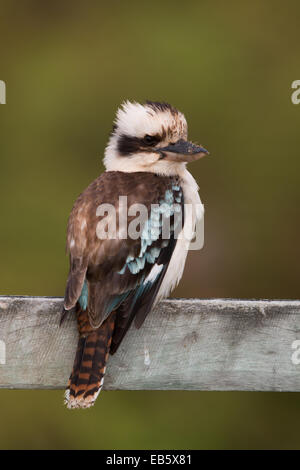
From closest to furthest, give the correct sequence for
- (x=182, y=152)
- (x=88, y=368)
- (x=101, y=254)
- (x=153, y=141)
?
(x=88, y=368) → (x=101, y=254) → (x=182, y=152) → (x=153, y=141)

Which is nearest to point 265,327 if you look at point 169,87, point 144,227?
point 144,227

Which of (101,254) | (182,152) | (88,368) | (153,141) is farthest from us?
(153,141)

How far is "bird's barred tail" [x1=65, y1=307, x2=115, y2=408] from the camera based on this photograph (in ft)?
7.80

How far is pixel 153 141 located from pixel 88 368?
0.97 metres

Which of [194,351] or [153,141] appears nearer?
[194,351]

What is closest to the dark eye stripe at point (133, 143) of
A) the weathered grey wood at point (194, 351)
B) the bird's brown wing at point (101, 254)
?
the bird's brown wing at point (101, 254)

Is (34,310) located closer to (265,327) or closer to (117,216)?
(117,216)

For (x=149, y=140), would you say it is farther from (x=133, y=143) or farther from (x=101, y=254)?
(x=101, y=254)

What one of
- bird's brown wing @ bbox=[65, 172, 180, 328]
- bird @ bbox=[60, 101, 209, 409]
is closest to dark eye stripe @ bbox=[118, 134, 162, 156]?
bird @ bbox=[60, 101, 209, 409]

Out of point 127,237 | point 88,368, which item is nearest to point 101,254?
point 127,237

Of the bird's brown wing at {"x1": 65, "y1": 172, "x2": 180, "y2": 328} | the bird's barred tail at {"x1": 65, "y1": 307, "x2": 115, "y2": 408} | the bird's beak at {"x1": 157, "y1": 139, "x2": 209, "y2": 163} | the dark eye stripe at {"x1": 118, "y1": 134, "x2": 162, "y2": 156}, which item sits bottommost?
the bird's barred tail at {"x1": 65, "y1": 307, "x2": 115, "y2": 408}

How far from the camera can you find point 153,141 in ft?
10.1

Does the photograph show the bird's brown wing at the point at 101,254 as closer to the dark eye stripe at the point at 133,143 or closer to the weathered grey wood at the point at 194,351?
the weathered grey wood at the point at 194,351

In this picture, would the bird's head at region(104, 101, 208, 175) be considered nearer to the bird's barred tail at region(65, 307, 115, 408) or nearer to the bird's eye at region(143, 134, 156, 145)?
the bird's eye at region(143, 134, 156, 145)
